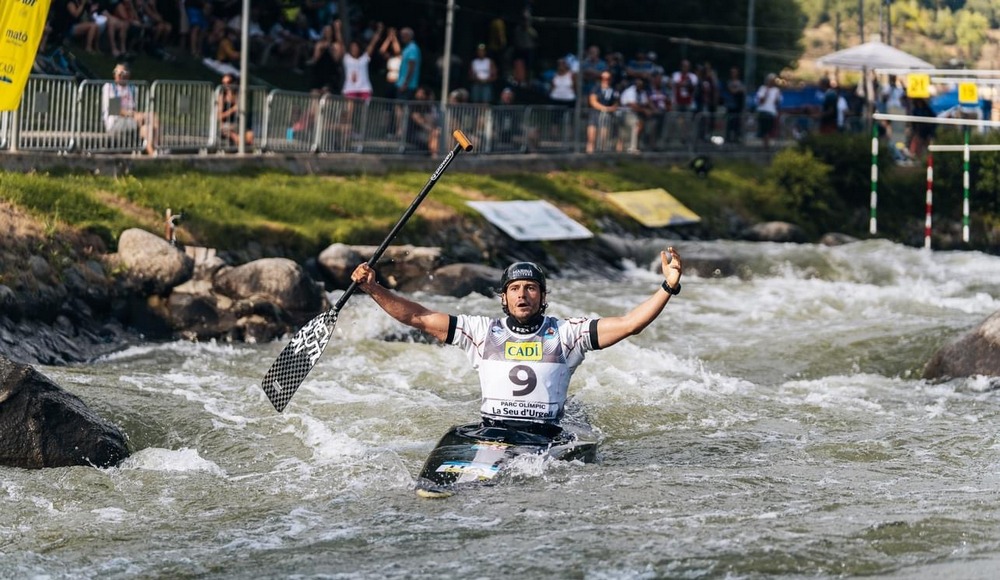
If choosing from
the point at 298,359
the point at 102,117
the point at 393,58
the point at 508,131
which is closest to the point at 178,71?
the point at 393,58

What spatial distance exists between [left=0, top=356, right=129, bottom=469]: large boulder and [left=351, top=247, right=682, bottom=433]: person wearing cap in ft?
6.99

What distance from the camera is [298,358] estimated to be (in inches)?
422

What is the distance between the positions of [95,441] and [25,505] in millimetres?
1083

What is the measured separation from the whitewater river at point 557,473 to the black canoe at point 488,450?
11cm

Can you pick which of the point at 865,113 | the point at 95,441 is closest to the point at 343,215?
the point at 95,441

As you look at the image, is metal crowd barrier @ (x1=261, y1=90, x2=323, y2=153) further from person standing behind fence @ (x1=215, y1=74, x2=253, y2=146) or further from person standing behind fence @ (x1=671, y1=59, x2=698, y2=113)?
person standing behind fence @ (x1=671, y1=59, x2=698, y2=113)

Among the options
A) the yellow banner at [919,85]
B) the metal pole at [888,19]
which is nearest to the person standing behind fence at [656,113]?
the yellow banner at [919,85]

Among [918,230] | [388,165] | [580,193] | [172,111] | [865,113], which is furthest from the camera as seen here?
[865,113]

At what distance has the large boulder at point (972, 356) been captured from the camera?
13695mm

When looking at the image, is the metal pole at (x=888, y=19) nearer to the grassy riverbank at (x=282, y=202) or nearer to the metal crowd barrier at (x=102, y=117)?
the grassy riverbank at (x=282, y=202)

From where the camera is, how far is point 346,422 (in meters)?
11.9

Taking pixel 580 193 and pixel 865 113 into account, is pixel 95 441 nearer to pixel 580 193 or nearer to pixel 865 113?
pixel 580 193

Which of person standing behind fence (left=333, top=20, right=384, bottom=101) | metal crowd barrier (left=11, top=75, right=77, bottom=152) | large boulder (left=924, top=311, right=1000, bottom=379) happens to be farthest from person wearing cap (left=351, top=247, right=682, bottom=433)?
person standing behind fence (left=333, top=20, right=384, bottom=101)

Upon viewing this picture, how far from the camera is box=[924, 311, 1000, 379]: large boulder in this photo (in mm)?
13695
